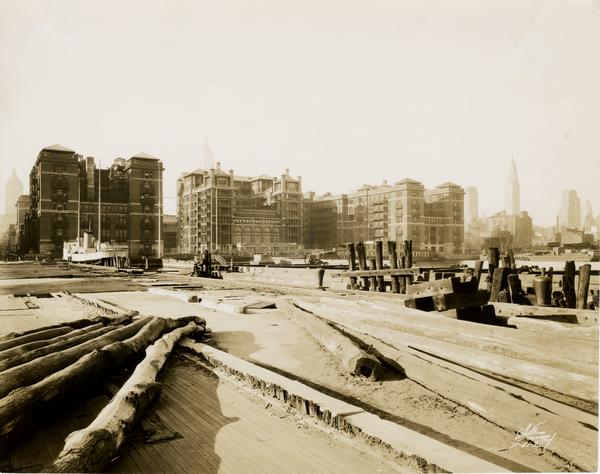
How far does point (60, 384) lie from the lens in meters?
5.41

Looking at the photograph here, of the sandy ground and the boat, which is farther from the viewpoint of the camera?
the boat

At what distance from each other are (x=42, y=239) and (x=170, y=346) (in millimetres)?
111351

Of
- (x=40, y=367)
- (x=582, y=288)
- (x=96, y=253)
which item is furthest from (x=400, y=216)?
(x=40, y=367)

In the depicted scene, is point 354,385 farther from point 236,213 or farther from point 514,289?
point 236,213

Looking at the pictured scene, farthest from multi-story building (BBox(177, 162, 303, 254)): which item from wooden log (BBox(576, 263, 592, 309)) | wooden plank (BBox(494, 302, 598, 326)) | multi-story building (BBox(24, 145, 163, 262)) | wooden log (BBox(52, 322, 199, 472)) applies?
wooden log (BBox(52, 322, 199, 472))

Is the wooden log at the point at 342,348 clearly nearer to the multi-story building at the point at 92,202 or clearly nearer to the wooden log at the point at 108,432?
the wooden log at the point at 108,432

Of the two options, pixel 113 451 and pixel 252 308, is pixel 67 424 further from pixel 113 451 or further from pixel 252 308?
pixel 252 308

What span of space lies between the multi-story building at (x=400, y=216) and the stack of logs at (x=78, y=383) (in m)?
126

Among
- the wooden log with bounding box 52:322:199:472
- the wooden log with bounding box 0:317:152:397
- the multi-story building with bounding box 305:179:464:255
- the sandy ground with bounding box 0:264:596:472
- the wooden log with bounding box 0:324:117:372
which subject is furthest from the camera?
the multi-story building with bounding box 305:179:464:255

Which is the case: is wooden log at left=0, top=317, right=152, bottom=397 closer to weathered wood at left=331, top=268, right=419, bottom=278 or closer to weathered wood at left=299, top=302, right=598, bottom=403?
weathered wood at left=299, top=302, right=598, bottom=403

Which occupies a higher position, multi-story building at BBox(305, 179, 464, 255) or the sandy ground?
multi-story building at BBox(305, 179, 464, 255)

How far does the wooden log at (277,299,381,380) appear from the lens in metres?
6.79

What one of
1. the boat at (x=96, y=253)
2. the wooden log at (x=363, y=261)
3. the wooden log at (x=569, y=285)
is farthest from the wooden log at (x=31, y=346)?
the boat at (x=96, y=253)

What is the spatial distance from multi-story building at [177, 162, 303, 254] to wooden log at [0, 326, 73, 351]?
11373 centimetres
